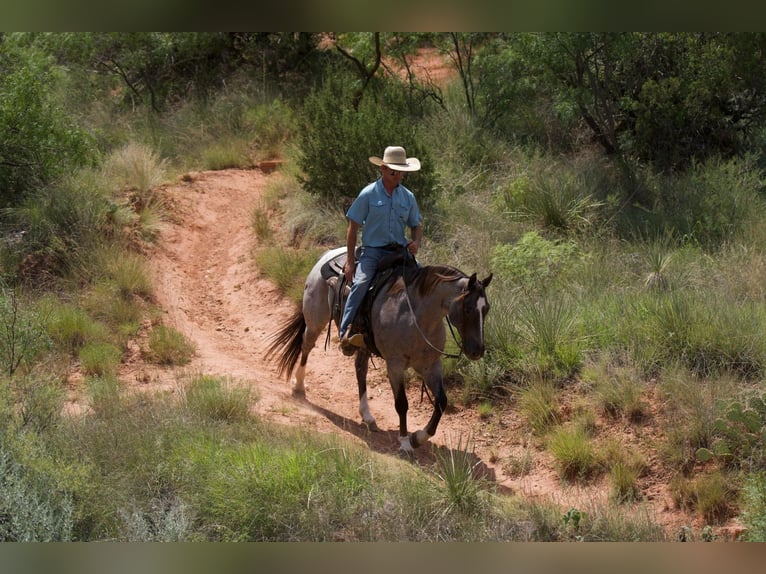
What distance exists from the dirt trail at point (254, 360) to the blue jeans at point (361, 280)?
1260 mm

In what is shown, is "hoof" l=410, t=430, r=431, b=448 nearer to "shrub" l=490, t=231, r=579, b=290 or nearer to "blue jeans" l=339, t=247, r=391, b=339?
"blue jeans" l=339, t=247, r=391, b=339

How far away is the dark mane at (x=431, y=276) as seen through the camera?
888cm

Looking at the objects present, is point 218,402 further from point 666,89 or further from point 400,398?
point 666,89

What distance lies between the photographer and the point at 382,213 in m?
9.25

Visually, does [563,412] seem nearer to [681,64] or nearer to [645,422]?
[645,422]

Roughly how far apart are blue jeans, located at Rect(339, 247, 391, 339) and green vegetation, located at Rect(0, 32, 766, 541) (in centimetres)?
139

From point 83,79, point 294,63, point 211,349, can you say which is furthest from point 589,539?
point 83,79

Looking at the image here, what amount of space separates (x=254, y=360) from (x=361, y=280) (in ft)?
10.9

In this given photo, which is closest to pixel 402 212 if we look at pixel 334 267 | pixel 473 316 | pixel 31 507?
pixel 334 267

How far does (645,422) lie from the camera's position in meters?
9.37

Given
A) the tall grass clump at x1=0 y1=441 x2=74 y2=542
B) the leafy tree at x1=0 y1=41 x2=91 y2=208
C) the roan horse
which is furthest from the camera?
the leafy tree at x1=0 y1=41 x2=91 y2=208

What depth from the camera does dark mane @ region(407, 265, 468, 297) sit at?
29.1 ft

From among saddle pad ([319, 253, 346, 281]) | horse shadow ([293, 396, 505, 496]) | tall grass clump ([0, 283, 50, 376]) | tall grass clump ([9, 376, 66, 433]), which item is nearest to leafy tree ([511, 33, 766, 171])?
saddle pad ([319, 253, 346, 281])

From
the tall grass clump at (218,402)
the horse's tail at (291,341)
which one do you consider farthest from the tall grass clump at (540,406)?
the tall grass clump at (218,402)
